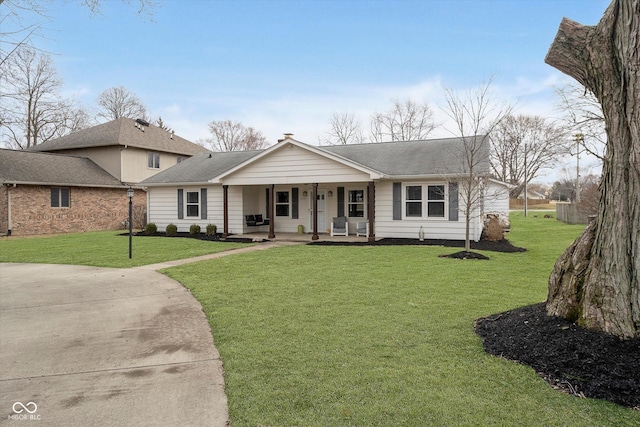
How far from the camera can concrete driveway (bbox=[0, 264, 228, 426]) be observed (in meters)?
3.13

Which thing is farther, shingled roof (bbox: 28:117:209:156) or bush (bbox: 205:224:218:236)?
shingled roof (bbox: 28:117:209:156)

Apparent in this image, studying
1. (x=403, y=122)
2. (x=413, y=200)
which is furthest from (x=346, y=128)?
(x=413, y=200)

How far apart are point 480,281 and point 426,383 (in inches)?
199

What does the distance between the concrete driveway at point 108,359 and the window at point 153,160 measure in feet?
71.6

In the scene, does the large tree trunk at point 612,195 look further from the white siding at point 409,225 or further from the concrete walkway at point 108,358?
the white siding at point 409,225

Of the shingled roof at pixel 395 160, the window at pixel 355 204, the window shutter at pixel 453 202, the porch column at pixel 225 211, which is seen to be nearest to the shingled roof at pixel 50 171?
the shingled roof at pixel 395 160

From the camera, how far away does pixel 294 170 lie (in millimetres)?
16312

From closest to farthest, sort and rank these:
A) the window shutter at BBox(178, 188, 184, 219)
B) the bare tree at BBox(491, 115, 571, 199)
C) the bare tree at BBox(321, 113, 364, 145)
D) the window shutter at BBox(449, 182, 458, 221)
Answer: the window shutter at BBox(449, 182, 458, 221) < the window shutter at BBox(178, 188, 184, 219) < the bare tree at BBox(321, 113, 364, 145) < the bare tree at BBox(491, 115, 571, 199)

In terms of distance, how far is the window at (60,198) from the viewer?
21953mm

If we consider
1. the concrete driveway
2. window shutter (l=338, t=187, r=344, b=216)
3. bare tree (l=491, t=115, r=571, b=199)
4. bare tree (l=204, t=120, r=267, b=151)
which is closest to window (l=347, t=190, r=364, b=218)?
window shutter (l=338, t=187, r=344, b=216)

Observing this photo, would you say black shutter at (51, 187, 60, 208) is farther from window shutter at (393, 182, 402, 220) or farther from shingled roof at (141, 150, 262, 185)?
window shutter at (393, 182, 402, 220)

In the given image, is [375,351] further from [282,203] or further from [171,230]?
[171,230]

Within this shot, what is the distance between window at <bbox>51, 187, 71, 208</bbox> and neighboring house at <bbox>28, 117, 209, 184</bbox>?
12.0 ft

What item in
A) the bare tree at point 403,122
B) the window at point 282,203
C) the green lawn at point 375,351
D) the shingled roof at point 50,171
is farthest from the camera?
the bare tree at point 403,122
